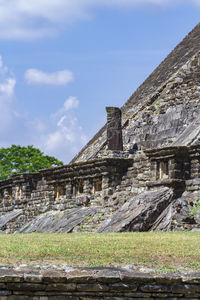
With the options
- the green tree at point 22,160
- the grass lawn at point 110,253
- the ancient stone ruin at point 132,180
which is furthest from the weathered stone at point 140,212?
the green tree at point 22,160

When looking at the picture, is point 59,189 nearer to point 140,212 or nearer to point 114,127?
point 114,127

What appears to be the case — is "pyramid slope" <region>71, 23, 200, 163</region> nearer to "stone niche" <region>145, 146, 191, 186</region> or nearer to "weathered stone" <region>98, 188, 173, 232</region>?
"stone niche" <region>145, 146, 191, 186</region>

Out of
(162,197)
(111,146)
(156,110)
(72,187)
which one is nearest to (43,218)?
(72,187)

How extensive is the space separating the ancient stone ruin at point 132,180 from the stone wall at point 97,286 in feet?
31.1

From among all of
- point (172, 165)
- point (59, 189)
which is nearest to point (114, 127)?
point (59, 189)

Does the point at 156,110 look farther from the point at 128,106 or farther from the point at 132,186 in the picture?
the point at 132,186

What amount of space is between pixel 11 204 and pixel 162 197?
12460 mm

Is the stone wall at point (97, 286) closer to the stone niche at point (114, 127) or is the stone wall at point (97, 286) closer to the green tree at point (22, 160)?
the stone niche at point (114, 127)

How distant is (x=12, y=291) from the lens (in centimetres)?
1027

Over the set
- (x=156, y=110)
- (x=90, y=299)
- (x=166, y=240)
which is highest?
(x=156, y=110)

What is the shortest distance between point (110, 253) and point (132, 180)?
38.7ft

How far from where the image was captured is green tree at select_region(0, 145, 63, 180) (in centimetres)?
5416

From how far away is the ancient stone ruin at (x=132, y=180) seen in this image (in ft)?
68.8

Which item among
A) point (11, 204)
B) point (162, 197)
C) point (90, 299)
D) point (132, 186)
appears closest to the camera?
point (90, 299)
